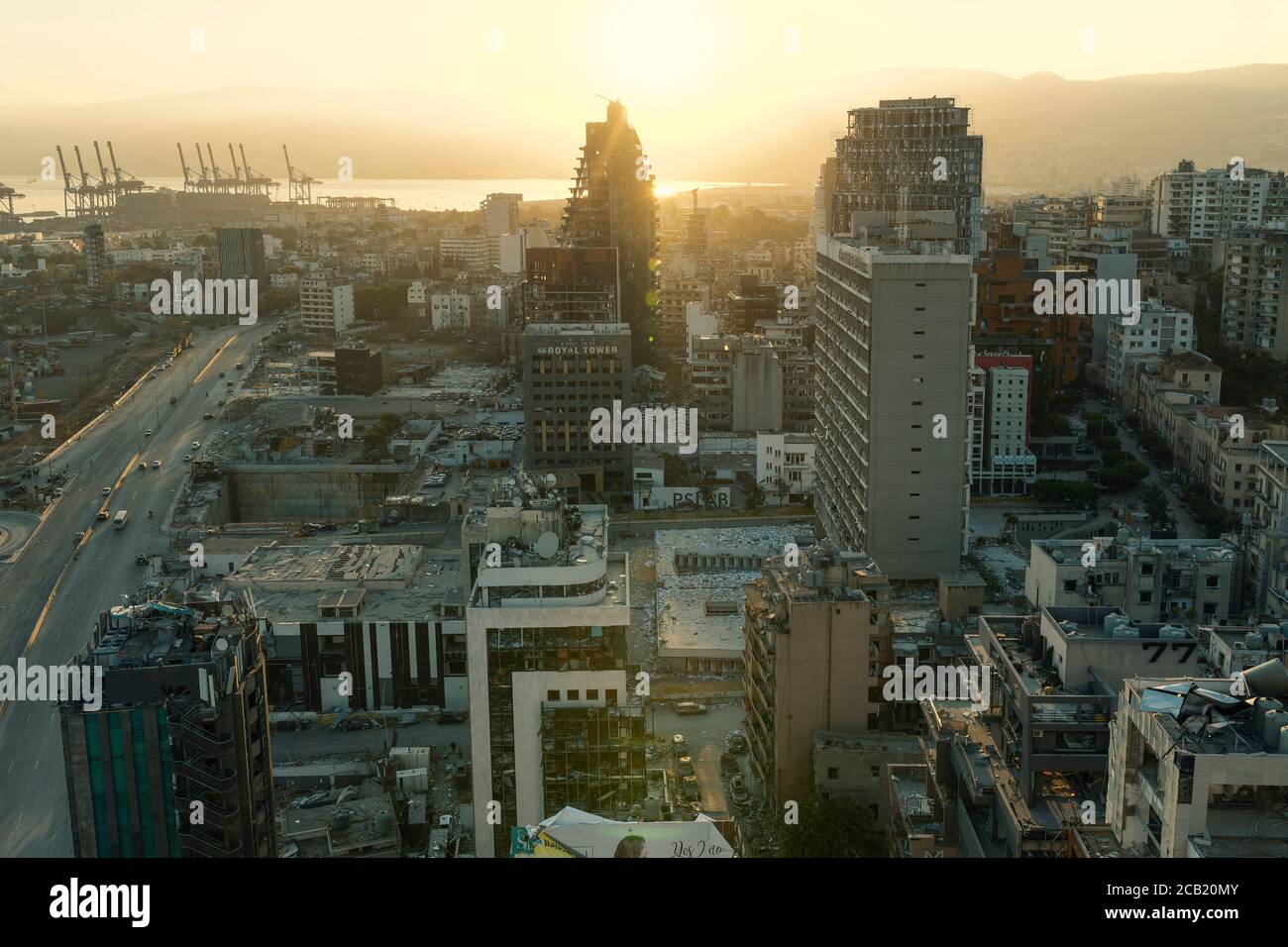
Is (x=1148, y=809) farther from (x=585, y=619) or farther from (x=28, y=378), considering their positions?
(x=28, y=378)

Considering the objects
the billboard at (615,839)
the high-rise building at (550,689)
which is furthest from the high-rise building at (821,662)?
the billboard at (615,839)

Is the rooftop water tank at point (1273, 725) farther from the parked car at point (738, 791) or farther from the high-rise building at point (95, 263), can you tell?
the high-rise building at point (95, 263)

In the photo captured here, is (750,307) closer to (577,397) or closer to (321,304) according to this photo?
(577,397)
